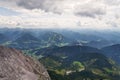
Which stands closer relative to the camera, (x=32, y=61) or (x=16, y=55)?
(x=16, y=55)

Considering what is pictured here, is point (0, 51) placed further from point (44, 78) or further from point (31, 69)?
point (44, 78)

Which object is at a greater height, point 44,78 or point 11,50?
point 11,50

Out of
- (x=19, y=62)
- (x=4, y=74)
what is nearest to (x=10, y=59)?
(x=19, y=62)

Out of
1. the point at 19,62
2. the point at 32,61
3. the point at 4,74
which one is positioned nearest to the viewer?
the point at 4,74

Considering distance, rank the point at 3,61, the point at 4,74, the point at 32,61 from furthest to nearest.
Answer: the point at 32,61 → the point at 3,61 → the point at 4,74

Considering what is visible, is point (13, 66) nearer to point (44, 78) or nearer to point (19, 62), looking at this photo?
point (19, 62)

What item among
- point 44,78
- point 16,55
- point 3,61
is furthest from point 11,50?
point 44,78
